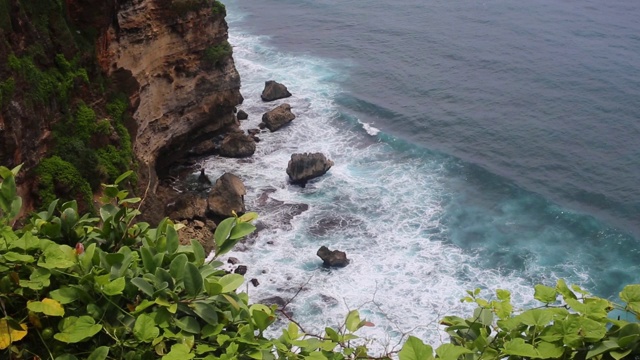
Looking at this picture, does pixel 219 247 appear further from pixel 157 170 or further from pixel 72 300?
pixel 157 170

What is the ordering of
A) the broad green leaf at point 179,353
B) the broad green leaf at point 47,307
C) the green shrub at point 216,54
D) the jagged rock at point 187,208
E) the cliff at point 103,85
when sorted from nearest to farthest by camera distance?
the broad green leaf at point 179,353 → the broad green leaf at point 47,307 → the cliff at point 103,85 → the jagged rock at point 187,208 → the green shrub at point 216,54

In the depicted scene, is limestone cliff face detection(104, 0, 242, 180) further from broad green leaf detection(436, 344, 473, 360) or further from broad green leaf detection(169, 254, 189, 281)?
broad green leaf detection(436, 344, 473, 360)

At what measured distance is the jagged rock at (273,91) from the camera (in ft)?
131

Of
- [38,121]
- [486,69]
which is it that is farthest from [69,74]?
[486,69]

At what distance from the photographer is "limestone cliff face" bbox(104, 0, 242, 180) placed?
24.0 meters

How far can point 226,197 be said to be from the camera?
2722 cm

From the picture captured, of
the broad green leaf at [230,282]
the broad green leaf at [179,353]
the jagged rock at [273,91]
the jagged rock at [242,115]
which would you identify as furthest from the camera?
Answer: the jagged rock at [273,91]

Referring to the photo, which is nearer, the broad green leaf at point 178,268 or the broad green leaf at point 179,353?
the broad green leaf at point 179,353

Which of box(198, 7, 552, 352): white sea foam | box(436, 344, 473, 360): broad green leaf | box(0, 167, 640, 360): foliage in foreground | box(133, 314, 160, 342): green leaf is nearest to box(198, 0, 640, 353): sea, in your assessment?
box(198, 7, 552, 352): white sea foam

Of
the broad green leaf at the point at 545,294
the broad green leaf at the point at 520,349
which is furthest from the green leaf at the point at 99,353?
the broad green leaf at the point at 545,294

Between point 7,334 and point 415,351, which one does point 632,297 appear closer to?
point 415,351

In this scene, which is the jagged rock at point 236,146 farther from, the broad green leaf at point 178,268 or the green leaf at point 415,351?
the green leaf at point 415,351

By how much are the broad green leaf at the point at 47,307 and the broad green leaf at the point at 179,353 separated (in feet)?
2.52

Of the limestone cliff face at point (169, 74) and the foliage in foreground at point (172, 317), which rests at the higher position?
the foliage in foreground at point (172, 317)
